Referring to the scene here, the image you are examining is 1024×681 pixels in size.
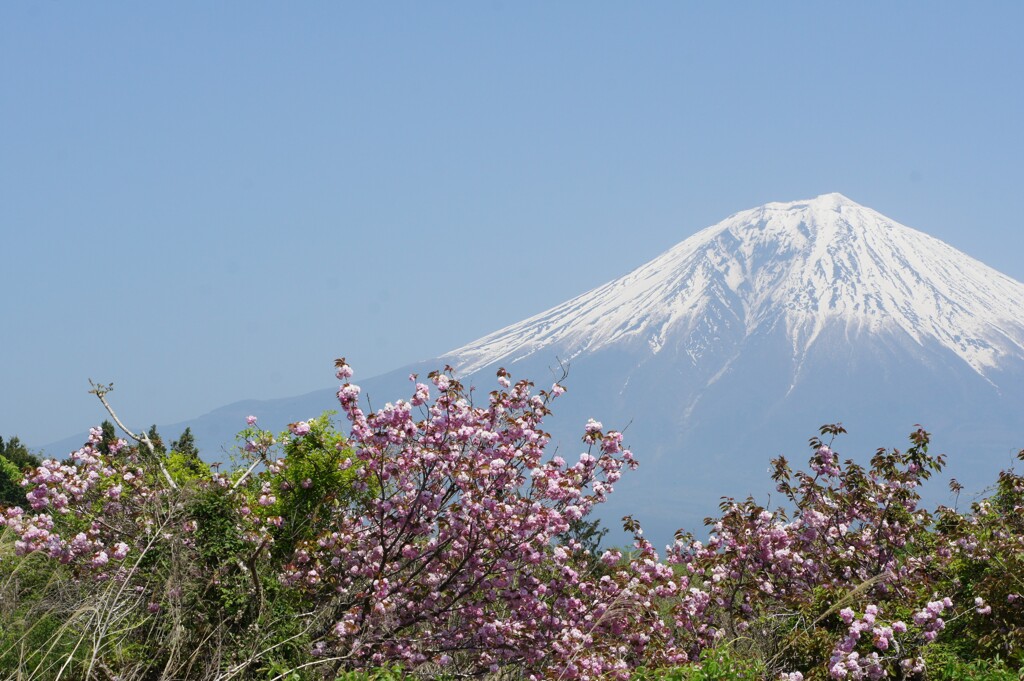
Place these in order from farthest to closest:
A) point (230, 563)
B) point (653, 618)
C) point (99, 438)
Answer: point (99, 438) < point (653, 618) < point (230, 563)

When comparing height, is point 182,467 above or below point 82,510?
above

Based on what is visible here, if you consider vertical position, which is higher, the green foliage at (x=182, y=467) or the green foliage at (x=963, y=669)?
the green foliage at (x=182, y=467)

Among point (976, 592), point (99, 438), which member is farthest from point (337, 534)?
point (976, 592)

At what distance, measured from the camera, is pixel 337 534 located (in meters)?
13.1

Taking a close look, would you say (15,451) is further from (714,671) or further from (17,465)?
(714,671)

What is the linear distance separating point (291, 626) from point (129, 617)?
60.3 inches

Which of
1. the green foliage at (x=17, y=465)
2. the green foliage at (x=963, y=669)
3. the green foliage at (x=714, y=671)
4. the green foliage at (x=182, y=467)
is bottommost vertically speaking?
the green foliage at (x=714, y=671)

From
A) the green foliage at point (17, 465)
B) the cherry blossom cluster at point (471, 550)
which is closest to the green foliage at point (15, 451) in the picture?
the green foliage at point (17, 465)

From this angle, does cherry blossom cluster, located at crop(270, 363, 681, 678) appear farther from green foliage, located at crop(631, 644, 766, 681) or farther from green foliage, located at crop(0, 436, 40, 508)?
green foliage, located at crop(0, 436, 40, 508)

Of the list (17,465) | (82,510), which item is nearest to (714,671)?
(82,510)

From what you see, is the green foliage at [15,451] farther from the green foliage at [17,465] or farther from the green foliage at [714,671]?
the green foliage at [714,671]

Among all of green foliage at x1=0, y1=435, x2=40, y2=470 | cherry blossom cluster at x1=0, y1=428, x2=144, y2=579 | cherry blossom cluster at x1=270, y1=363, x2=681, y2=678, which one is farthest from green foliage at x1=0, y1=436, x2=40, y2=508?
cherry blossom cluster at x1=270, y1=363, x2=681, y2=678

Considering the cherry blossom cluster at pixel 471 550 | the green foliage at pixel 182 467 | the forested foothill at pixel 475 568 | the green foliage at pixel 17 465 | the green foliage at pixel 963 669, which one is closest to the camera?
the green foliage at pixel 963 669

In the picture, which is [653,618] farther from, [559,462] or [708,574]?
[559,462]
